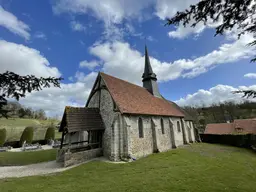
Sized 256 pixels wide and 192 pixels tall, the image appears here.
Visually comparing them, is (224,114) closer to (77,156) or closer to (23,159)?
(77,156)

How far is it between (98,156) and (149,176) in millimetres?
6700

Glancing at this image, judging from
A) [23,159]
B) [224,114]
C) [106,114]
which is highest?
[224,114]

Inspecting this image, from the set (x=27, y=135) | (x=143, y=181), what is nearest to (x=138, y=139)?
(x=143, y=181)

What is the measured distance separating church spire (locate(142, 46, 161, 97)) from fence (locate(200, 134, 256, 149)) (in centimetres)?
1275

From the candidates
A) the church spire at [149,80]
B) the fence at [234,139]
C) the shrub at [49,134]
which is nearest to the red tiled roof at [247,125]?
the fence at [234,139]

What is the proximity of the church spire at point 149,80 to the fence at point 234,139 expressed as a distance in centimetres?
1275

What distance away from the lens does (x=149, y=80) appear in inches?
890

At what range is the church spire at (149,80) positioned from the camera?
2241 centimetres

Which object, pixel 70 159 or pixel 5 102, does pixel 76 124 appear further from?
pixel 5 102

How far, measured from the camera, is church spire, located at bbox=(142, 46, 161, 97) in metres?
22.4

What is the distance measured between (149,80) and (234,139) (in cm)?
1601

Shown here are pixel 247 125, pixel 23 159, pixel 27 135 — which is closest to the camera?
pixel 23 159

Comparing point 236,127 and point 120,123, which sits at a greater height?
point 120,123

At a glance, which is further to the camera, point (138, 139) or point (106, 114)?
point (106, 114)
